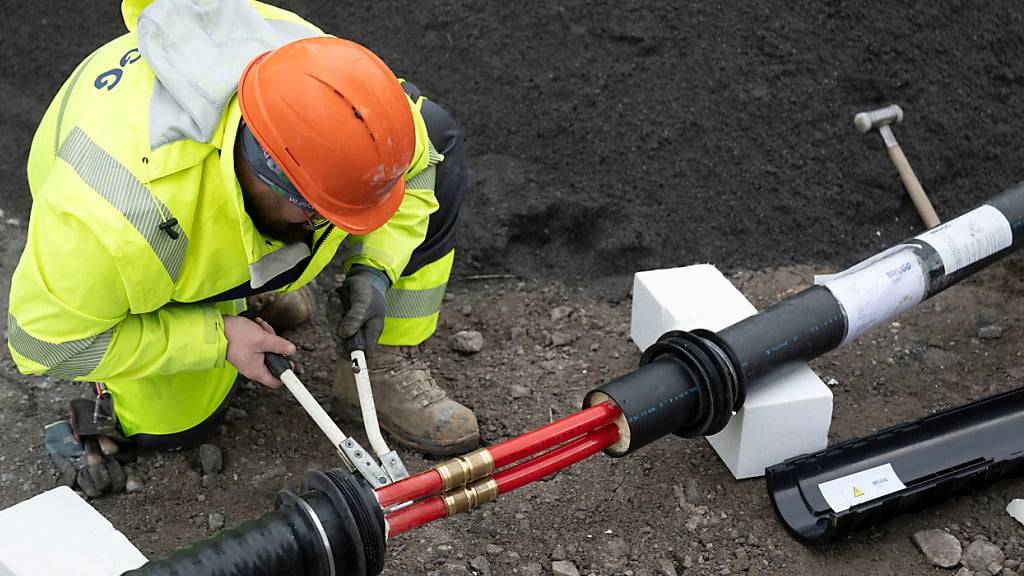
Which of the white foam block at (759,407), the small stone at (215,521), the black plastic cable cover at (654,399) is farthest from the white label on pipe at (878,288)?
the small stone at (215,521)

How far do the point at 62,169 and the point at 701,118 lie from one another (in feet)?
7.76

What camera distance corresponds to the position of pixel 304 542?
1972 mm

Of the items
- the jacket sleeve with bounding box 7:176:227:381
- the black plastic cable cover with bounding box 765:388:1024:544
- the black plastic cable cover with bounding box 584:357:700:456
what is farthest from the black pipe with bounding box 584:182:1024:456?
the jacket sleeve with bounding box 7:176:227:381

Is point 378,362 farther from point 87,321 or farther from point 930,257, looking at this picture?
point 930,257

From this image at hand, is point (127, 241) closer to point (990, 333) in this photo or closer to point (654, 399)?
point (654, 399)

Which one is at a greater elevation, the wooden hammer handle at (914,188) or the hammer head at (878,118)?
the hammer head at (878,118)

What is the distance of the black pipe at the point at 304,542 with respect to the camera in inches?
76.3

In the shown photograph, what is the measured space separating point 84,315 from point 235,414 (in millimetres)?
947

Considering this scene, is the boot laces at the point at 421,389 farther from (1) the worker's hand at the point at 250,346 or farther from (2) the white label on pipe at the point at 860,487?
(2) the white label on pipe at the point at 860,487

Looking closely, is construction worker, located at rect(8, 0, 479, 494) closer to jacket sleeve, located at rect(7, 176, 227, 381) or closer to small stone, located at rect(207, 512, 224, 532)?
jacket sleeve, located at rect(7, 176, 227, 381)

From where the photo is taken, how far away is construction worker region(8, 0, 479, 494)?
205 cm

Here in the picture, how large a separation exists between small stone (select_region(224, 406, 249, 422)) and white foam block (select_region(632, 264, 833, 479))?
1294mm

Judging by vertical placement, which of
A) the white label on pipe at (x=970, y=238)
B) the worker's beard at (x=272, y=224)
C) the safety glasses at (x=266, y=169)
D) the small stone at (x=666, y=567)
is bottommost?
the small stone at (x=666, y=567)

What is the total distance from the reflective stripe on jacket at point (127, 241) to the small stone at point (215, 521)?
0.51 meters
